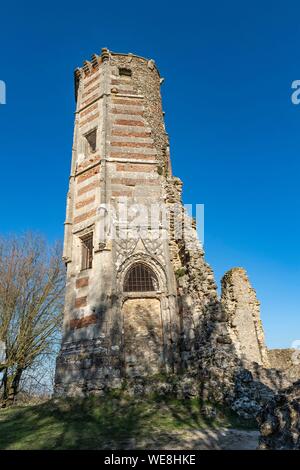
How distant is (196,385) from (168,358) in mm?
1527

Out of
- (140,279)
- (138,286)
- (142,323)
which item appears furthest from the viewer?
(140,279)

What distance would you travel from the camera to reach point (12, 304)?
58.9ft

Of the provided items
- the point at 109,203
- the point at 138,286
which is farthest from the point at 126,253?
the point at 109,203

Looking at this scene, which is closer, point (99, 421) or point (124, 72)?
point (99, 421)

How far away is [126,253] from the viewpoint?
1345 centimetres

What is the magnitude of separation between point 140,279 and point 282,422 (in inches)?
319

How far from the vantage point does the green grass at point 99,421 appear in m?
7.48

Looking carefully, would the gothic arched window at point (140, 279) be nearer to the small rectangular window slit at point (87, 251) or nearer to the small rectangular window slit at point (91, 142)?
the small rectangular window slit at point (87, 251)

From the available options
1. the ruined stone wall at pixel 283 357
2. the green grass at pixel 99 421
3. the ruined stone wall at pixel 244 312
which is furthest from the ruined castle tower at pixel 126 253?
the ruined stone wall at pixel 283 357

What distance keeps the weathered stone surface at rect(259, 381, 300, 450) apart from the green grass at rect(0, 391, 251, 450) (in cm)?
259

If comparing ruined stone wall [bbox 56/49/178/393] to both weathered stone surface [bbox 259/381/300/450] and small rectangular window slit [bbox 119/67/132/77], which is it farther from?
weathered stone surface [bbox 259/381/300/450]

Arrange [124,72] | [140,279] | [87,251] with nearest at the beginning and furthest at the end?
[140,279] → [87,251] → [124,72]

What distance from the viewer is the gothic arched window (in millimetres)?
13141

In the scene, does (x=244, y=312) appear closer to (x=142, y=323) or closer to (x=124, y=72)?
(x=142, y=323)
